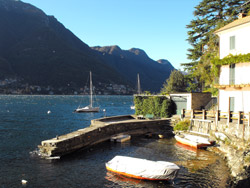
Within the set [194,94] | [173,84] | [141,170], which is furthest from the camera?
[173,84]

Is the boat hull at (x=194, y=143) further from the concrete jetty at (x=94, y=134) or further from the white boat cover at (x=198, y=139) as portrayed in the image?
the concrete jetty at (x=94, y=134)

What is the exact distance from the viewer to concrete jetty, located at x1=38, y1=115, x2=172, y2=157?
21.8m

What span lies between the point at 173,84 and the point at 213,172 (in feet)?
134

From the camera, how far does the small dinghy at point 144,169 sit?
52.6ft

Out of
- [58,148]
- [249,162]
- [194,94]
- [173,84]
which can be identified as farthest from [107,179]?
[173,84]

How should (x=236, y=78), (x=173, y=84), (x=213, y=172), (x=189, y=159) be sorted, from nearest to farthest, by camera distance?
(x=213, y=172)
(x=189, y=159)
(x=236, y=78)
(x=173, y=84)

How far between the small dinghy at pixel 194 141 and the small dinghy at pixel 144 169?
920 centimetres

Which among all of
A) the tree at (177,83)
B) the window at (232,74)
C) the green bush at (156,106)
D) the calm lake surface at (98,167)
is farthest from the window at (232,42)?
the tree at (177,83)

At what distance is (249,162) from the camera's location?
675 inches

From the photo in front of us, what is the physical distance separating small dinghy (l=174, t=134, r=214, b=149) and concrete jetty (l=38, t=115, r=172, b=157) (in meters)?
7.09

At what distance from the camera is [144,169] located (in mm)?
16562

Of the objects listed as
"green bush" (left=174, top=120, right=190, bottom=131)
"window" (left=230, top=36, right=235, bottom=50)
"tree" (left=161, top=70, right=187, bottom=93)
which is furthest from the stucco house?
"tree" (left=161, top=70, right=187, bottom=93)

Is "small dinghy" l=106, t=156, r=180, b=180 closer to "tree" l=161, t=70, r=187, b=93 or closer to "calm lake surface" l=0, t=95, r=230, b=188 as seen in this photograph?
"calm lake surface" l=0, t=95, r=230, b=188

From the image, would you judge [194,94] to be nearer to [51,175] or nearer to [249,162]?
[249,162]
